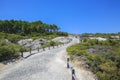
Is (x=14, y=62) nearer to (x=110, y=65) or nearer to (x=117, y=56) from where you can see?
(x=110, y=65)

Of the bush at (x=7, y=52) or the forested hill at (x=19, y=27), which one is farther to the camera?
the forested hill at (x=19, y=27)

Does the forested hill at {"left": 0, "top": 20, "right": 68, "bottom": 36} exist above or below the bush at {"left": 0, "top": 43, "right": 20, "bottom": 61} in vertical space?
above

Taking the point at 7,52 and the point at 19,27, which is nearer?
the point at 7,52

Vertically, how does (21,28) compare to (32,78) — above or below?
above

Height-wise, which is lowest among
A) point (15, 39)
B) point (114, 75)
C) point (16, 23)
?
point (114, 75)

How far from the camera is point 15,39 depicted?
220 ft

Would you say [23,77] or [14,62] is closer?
[23,77]

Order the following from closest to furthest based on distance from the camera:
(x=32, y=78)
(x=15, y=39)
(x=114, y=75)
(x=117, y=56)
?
(x=32, y=78)
(x=114, y=75)
(x=117, y=56)
(x=15, y=39)

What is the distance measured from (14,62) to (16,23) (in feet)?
265

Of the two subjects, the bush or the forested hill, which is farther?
the forested hill

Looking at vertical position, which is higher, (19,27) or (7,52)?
(19,27)

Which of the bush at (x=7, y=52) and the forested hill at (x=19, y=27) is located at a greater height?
the forested hill at (x=19, y=27)

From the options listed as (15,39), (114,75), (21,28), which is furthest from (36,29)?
(114,75)

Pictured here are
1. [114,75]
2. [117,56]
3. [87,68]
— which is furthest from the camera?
[117,56]
